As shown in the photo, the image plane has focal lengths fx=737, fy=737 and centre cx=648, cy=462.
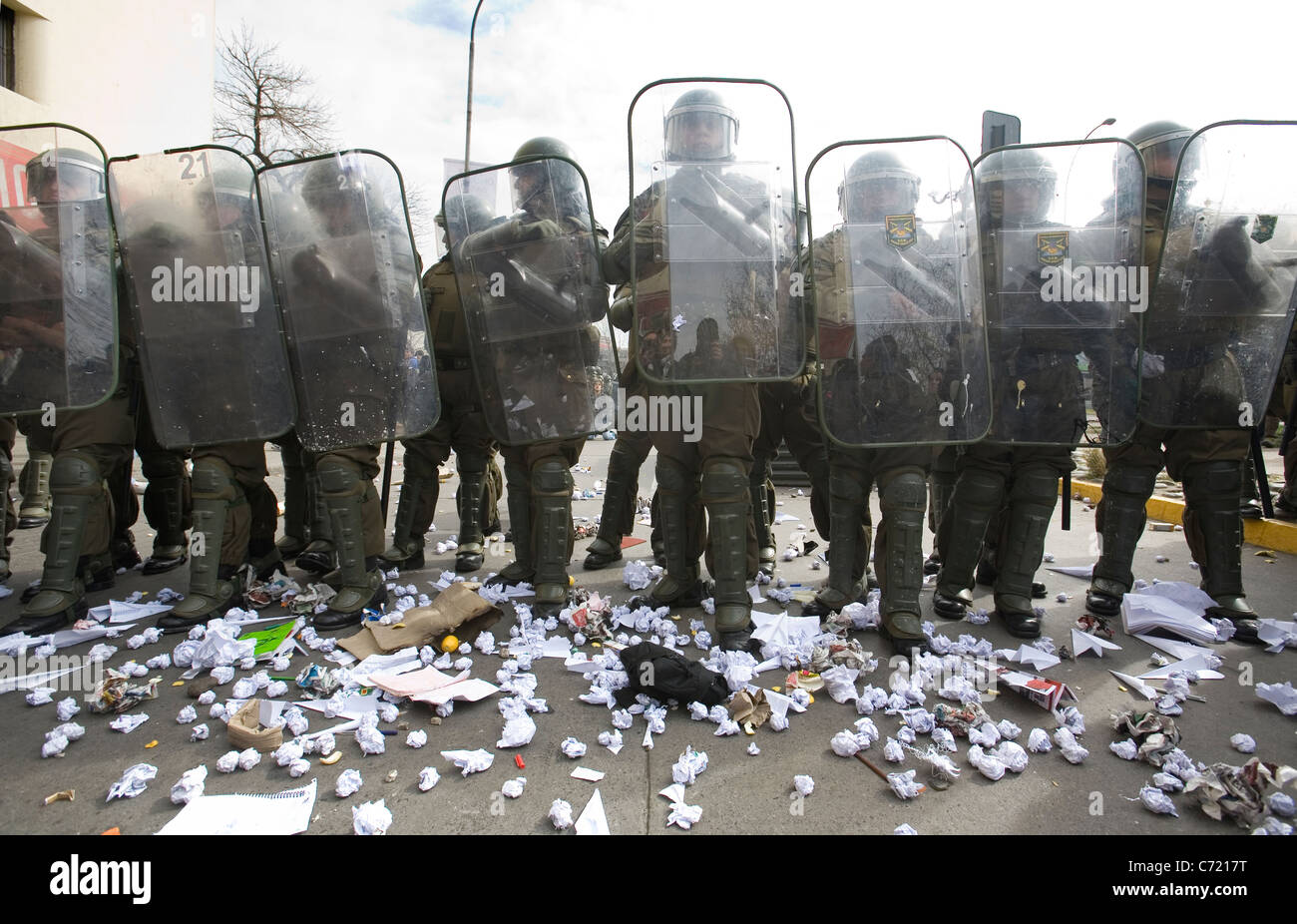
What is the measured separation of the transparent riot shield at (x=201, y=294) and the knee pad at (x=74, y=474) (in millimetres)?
496

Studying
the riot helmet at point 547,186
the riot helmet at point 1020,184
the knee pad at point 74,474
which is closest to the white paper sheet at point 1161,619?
the riot helmet at point 1020,184

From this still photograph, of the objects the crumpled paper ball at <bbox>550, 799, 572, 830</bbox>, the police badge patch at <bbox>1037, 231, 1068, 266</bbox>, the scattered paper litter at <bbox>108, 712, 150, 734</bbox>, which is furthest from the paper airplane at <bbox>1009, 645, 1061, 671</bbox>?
the scattered paper litter at <bbox>108, 712, 150, 734</bbox>

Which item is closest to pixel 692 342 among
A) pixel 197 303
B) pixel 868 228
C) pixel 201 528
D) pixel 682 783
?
pixel 868 228

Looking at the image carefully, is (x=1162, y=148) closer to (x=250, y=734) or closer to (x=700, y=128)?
(x=700, y=128)

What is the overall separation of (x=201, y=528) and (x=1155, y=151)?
4.95 m

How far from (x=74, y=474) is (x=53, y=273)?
92cm

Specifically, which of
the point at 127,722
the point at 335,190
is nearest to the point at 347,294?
the point at 335,190

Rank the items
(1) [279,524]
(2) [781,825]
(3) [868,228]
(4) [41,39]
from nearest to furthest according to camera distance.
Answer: (2) [781,825]
(3) [868,228]
(1) [279,524]
(4) [41,39]

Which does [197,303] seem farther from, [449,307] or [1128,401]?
[1128,401]

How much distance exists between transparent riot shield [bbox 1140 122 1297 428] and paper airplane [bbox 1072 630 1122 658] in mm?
1045

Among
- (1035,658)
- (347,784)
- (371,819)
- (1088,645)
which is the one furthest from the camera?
(1088,645)

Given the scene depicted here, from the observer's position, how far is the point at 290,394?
3.43m

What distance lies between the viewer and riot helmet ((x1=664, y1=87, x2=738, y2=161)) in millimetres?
2984

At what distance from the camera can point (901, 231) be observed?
9.78ft
